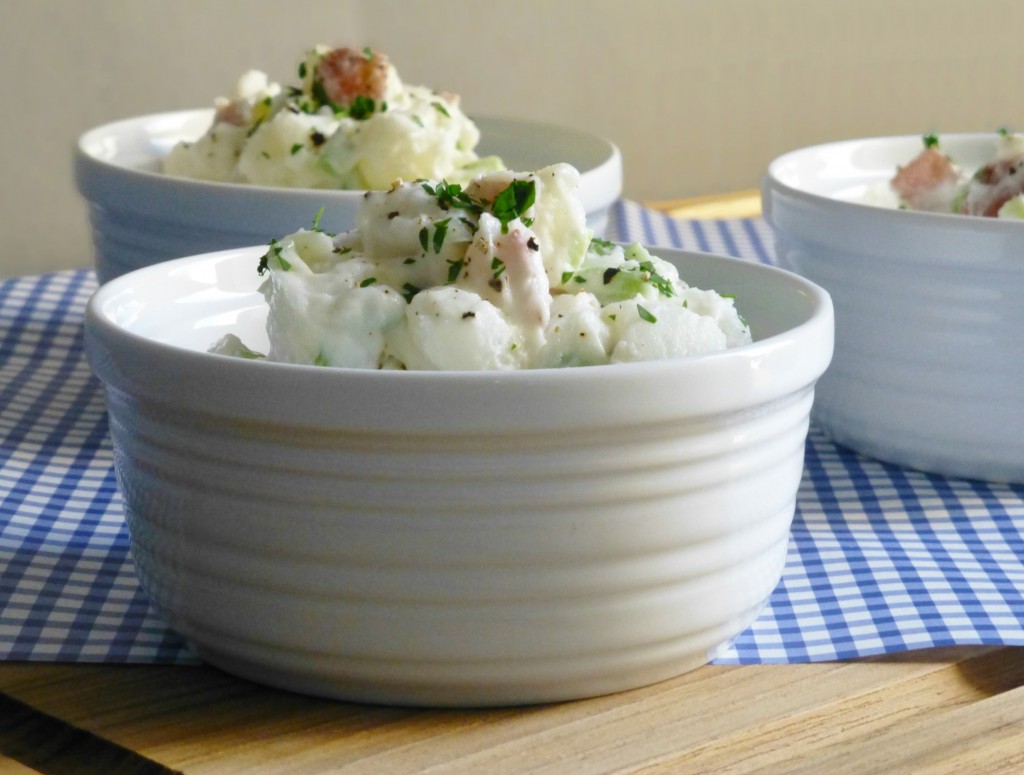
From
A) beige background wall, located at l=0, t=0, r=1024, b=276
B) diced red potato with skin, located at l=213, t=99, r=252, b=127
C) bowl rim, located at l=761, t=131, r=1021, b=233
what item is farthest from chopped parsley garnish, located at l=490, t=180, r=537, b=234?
beige background wall, located at l=0, t=0, r=1024, b=276

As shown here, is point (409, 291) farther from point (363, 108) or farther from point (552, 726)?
point (363, 108)

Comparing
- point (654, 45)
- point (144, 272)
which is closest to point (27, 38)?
point (654, 45)

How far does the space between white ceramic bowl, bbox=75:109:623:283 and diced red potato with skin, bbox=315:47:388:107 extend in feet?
0.77

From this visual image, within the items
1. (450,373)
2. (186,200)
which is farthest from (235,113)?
(450,373)

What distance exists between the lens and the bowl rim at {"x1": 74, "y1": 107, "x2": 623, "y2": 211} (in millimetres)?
1375

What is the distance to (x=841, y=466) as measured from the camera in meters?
1.38

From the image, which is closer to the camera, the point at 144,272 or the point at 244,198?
the point at 144,272

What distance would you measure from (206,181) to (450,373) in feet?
2.60

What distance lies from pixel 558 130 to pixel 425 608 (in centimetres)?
105

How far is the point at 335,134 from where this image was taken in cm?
149

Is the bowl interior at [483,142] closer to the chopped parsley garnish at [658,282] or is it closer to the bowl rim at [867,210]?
the bowl rim at [867,210]

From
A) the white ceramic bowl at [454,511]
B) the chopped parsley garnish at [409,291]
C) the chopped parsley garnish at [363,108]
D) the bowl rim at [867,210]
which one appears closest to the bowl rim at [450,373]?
the white ceramic bowl at [454,511]

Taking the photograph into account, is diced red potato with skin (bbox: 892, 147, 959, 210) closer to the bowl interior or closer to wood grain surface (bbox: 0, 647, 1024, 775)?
the bowl interior

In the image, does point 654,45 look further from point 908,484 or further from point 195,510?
point 195,510
